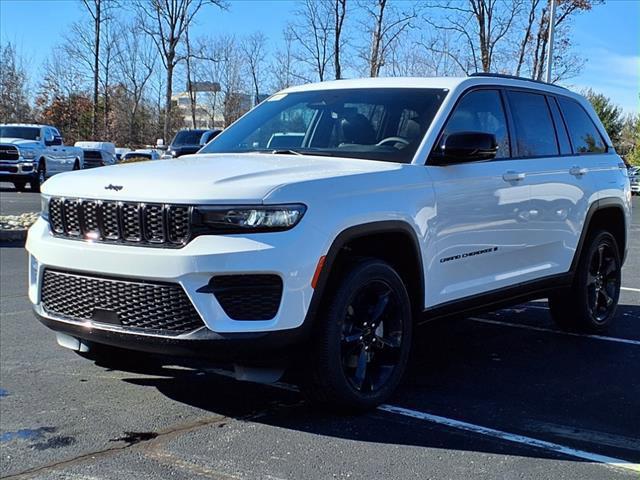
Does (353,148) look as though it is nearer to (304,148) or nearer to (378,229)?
(304,148)

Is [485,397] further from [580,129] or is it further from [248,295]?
[580,129]

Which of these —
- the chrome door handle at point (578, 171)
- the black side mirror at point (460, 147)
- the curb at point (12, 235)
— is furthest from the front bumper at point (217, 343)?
the curb at point (12, 235)

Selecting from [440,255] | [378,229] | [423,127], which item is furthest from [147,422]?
[423,127]

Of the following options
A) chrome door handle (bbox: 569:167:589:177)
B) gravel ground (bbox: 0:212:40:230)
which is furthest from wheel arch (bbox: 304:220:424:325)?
gravel ground (bbox: 0:212:40:230)

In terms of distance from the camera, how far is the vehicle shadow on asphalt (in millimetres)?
4062

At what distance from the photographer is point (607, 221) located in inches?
272

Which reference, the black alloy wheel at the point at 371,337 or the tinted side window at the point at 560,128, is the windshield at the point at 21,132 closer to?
the tinted side window at the point at 560,128

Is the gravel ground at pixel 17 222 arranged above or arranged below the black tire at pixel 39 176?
below

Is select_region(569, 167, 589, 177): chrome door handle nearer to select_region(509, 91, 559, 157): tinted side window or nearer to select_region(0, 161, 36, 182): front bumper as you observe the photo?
select_region(509, 91, 559, 157): tinted side window

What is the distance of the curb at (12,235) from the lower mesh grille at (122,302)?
8.27 m

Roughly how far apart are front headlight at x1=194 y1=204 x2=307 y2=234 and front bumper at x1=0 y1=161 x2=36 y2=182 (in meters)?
20.9

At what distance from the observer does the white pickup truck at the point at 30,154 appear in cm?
2277

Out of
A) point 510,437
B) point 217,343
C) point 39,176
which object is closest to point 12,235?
point 217,343

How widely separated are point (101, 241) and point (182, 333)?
695mm
